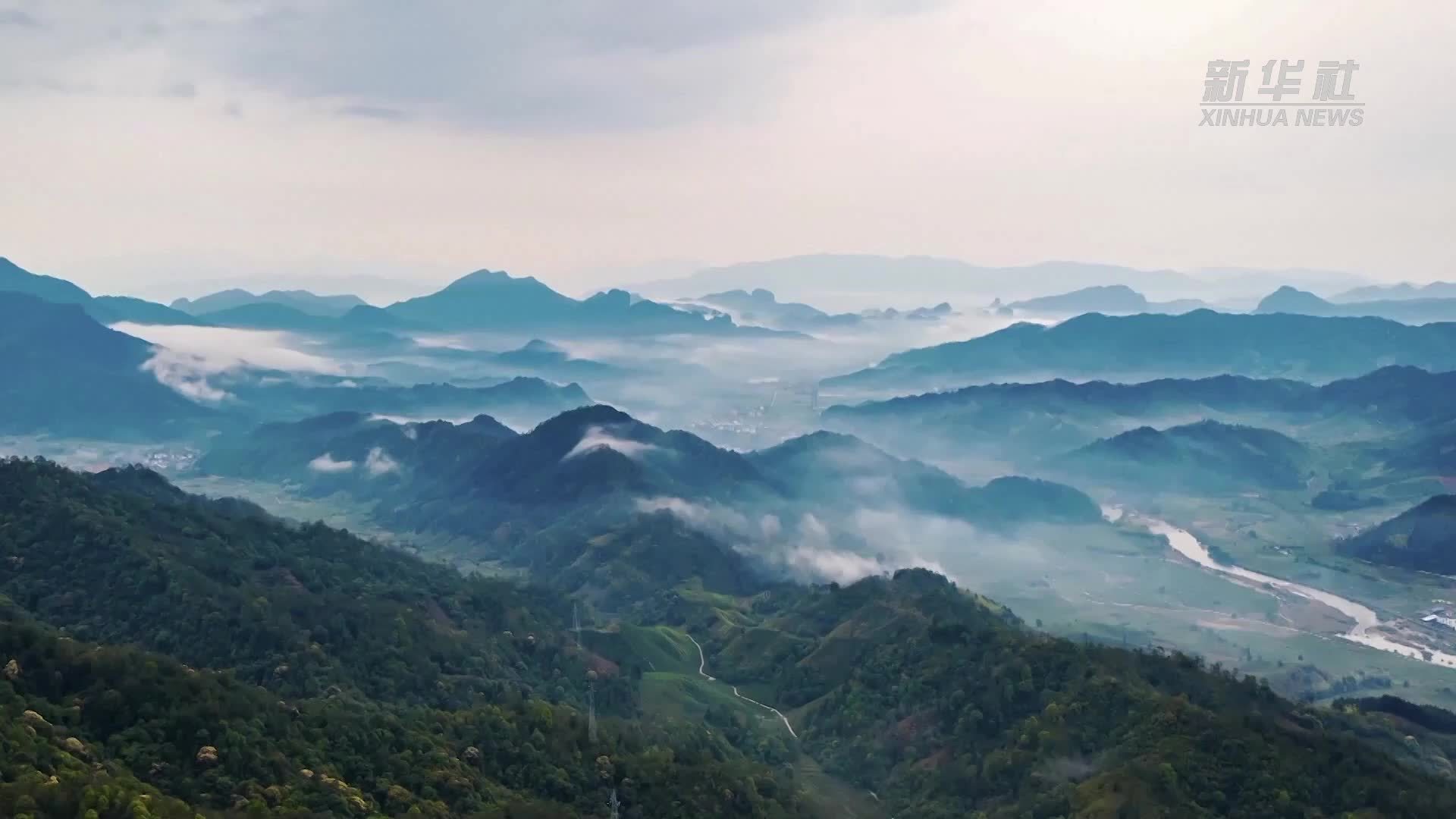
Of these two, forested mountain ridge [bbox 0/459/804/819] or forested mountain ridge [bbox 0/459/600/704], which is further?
forested mountain ridge [bbox 0/459/600/704]

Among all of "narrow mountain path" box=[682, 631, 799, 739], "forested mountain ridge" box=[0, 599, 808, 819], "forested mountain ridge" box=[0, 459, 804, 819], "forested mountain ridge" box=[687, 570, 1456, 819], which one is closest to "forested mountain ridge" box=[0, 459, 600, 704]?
"forested mountain ridge" box=[0, 459, 804, 819]

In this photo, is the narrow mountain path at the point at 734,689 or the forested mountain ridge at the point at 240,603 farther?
the narrow mountain path at the point at 734,689

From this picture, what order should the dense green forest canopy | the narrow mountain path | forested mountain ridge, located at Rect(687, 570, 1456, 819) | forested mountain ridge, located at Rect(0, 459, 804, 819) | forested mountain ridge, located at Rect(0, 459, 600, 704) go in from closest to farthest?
forested mountain ridge, located at Rect(0, 459, 804, 819) → the dense green forest canopy → forested mountain ridge, located at Rect(687, 570, 1456, 819) → forested mountain ridge, located at Rect(0, 459, 600, 704) → the narrow mountain path

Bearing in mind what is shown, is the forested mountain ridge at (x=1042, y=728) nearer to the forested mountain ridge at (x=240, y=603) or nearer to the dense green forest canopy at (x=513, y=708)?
the dense green forest canopy at (x=513, y=708)

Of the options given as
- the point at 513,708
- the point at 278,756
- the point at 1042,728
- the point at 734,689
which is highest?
the point at 278,756

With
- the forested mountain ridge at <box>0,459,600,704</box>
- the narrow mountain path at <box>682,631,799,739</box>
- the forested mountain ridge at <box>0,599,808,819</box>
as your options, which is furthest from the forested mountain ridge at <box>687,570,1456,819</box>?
the forested mountain ridge at <box>0,459,600,704</box>

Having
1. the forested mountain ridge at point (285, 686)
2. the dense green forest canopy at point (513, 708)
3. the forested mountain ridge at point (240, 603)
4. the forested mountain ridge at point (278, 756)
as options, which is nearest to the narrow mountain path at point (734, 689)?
the dense green forest canopy at point (513, 708)

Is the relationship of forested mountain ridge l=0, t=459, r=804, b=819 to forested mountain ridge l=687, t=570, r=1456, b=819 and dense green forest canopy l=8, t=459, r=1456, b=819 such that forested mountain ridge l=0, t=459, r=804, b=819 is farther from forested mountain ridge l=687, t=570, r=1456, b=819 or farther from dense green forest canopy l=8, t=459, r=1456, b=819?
forested mountain ridge l=687, t=570, r=1456, b=819

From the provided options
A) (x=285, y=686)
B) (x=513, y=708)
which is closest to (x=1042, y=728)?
(x=513, y=708)

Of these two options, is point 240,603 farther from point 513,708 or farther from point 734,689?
point 734,689

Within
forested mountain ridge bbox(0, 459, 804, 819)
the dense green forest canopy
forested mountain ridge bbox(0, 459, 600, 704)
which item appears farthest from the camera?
forested mountain ridge bbox(0, 459, 600, 704)

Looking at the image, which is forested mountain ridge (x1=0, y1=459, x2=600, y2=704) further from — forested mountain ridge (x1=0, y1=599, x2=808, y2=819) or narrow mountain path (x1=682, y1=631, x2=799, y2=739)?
narrow mountain path (x1=682, y1=631, x2=799, y2=739)

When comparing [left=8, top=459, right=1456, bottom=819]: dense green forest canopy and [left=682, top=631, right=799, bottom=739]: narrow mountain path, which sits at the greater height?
[left=8, top=459, right=1456, bottom=819]: dense green forest canopy
